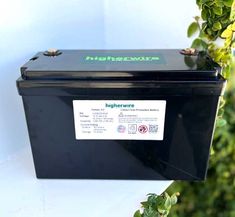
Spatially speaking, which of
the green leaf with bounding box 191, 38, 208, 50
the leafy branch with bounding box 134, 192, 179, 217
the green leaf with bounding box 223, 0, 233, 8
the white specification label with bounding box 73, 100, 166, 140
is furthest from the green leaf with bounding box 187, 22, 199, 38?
the leafy branch with bounding box 134, 192, 179, 217

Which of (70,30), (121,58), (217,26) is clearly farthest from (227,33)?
(70,30)

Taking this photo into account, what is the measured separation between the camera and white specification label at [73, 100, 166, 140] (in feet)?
1.73

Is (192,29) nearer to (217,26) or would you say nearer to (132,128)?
(217,26)

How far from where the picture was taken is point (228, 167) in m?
1.11

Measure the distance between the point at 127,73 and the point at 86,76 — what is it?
0.08 meters

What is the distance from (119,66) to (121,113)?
3.6 inches

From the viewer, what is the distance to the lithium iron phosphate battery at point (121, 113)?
0.51 m

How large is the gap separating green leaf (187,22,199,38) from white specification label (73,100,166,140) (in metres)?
0.26

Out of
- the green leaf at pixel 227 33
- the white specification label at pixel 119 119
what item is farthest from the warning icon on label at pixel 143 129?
the green leaf at pixel 227 33

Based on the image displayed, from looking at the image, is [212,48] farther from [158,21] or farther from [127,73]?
[127,73]

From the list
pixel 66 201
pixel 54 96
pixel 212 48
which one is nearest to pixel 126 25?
pixel 212 48

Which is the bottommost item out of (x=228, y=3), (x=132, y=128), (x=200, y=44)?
(x=132, y=128)

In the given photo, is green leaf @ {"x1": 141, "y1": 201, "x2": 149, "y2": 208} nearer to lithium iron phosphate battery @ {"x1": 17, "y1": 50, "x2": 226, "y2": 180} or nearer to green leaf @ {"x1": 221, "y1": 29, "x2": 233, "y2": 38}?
lithium iron phosphate battery @ {"x1": 17, "y1": 50, "x2": 226, "y2": 180}

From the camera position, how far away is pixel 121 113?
53 centimetres
